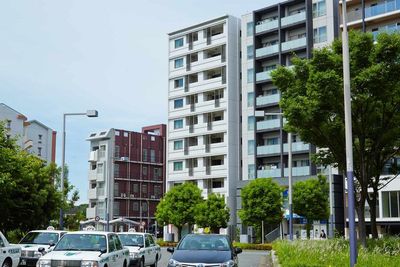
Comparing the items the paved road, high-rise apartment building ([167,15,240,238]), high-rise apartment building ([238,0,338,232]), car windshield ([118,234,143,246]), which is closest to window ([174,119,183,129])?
high-rise apartment building ([167,15,240,238])

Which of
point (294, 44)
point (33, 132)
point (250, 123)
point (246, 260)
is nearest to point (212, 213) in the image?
point (250, 123)

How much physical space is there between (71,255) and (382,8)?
170ft

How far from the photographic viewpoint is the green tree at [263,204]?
53.1 m

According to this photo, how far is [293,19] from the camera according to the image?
65938 millimetres

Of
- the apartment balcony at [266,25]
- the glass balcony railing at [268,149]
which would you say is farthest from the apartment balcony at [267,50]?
the glass balcony railing at [268,149]

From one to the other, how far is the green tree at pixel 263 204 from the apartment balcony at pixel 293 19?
809 inches

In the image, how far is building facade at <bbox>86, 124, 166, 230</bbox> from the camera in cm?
9081

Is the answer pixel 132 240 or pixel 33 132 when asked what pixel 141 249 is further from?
pixel 33 132

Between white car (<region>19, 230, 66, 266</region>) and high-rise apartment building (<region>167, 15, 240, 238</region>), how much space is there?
47976 millimetres

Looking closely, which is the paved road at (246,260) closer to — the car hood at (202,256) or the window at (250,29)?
the car hood at (202,256)

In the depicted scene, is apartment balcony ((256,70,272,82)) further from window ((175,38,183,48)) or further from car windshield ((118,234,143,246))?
car windshield ((118,234,143,246))

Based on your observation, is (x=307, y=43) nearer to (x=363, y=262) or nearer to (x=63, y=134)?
(x=63, y=134)

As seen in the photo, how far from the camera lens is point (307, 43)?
→ 64.0 metres

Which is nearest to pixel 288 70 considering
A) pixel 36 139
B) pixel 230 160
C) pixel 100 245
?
pixel 100 245
